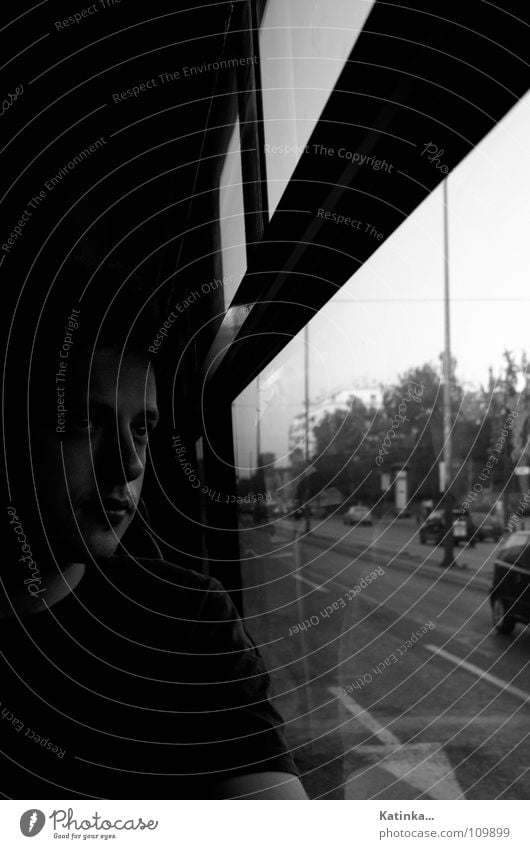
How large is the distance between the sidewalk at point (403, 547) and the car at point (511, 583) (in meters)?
0.01

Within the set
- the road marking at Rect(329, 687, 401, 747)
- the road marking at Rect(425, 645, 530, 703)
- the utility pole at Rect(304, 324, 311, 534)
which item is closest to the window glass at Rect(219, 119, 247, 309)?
the utility pole at Rect(304, 324, 311, 534)

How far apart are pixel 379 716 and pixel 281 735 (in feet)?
4.47

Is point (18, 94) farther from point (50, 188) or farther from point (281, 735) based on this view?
point (281, 735)

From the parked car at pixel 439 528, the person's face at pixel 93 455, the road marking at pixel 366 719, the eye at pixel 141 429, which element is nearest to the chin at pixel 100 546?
the person's face at pixel 93 455

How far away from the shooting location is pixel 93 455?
0.59 metres

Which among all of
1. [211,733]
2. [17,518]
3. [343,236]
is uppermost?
[343,236]

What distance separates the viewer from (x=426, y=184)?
328 mm

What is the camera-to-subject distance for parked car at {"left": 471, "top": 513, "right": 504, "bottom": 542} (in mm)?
572

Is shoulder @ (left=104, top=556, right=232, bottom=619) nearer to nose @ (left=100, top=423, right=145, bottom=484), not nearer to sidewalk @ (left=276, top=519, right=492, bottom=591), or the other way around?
nose @ (left=100, top=423, right=145, bottom=484)

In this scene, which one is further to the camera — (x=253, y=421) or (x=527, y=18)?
(x=253, y=421)

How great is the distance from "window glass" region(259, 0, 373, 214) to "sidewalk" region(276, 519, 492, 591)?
393 millimetres

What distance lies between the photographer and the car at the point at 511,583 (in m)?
→ 0.56

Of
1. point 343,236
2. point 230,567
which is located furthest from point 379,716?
point 343,236

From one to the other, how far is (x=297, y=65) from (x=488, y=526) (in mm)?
433
